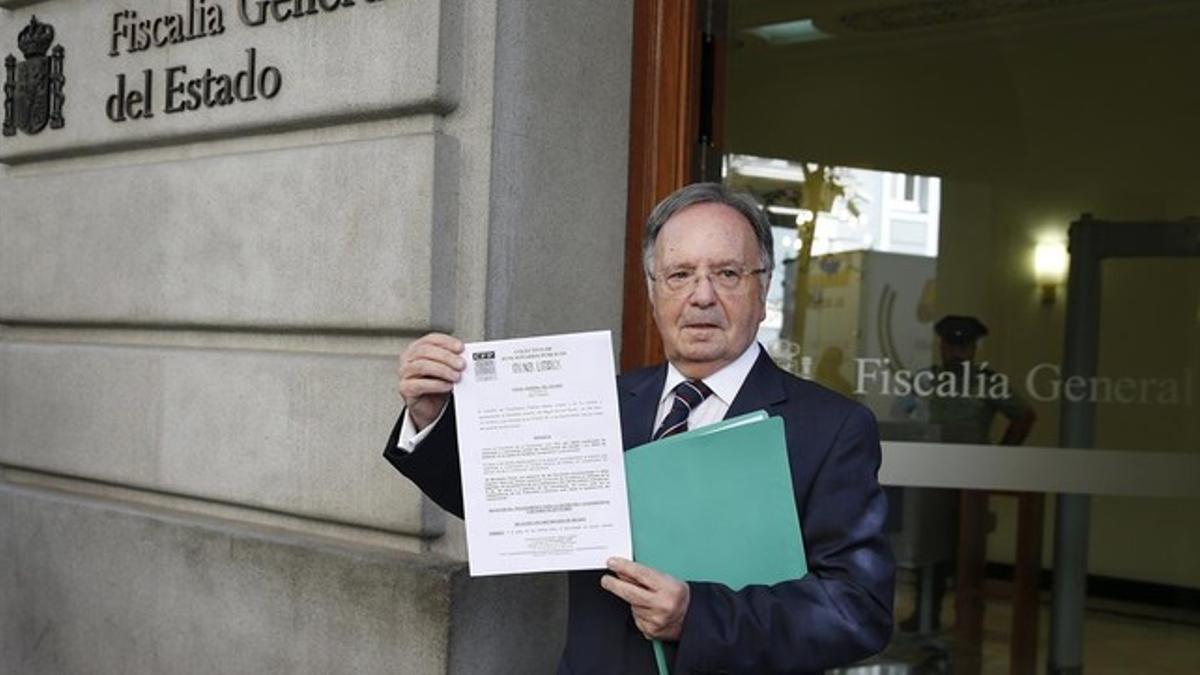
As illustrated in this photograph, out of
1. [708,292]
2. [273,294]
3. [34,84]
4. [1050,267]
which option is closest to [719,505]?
[708,292]

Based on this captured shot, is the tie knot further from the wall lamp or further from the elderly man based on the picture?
the wall lamp

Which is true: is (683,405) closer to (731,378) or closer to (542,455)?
(731,378)

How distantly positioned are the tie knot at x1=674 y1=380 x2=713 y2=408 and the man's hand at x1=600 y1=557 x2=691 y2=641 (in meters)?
0.33

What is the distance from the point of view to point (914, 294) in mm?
5016

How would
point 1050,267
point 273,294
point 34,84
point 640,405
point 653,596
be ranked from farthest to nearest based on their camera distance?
point 34,84
point 273,294
point 1050,267
point 640,405
point 653,596

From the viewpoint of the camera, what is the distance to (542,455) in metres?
2.68

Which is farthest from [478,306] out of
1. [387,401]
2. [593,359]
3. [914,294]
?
[593,359]

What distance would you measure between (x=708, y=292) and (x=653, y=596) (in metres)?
0.52

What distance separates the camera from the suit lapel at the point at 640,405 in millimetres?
2791

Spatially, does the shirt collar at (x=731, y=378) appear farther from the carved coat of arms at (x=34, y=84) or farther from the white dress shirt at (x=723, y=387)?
the carved coat of arms at (x=34, y=84)

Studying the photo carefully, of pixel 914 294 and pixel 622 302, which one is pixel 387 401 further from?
pixel 914 294

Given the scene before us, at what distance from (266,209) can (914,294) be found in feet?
7.04

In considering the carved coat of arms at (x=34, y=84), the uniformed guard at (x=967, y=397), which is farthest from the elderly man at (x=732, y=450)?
the carved coat of arms at (x=34, y=84)

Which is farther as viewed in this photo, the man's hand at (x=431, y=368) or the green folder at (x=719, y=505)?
the man's hand at (x=431, y=368)
